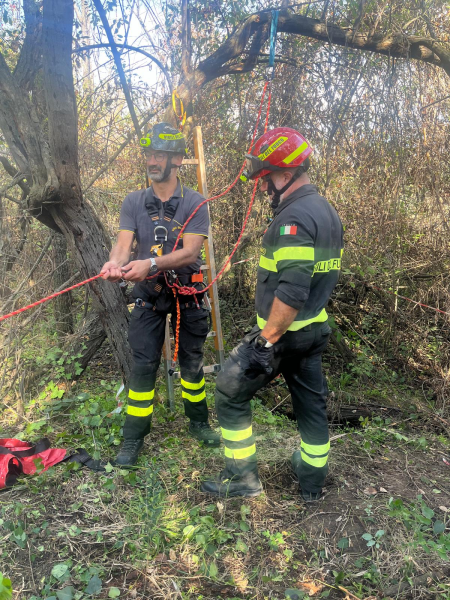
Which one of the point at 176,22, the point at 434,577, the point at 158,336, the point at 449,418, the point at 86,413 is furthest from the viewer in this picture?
the point at 176,22

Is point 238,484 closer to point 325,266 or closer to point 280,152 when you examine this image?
point 325,266

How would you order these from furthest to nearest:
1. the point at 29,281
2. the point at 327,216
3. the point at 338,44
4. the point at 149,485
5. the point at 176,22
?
the point at 176,22, the point at 338,44, the point at 29,281, the point at 149,485, the point at 327,216

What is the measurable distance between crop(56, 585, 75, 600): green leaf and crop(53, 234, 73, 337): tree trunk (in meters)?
2.97

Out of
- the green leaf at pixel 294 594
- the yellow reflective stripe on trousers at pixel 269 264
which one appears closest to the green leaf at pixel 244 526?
the green leaf at pixel 294 594

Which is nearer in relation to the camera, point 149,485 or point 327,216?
point 327,216

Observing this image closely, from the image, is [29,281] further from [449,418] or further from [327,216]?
[449,418]

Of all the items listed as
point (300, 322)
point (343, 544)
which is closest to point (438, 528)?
point (343, 544)

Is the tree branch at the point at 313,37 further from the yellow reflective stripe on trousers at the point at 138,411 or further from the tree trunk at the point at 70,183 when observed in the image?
the yellow reflective stripe on trousers at the point at 138,411

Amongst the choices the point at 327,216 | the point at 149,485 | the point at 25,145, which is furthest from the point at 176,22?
the point at 149,485

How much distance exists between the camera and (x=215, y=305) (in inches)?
182

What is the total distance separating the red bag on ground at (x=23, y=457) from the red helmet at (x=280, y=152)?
255 centimetres

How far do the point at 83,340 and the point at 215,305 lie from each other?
149cm

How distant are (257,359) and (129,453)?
142 cm

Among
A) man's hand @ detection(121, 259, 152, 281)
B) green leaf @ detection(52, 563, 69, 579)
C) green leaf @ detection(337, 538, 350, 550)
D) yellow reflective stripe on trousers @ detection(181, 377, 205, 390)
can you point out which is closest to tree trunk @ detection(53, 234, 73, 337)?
yellow reflective stripe on trousers @ detection(181, 377, 205, 390)
